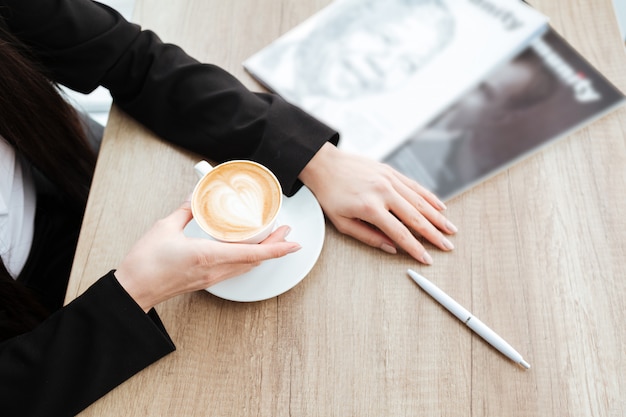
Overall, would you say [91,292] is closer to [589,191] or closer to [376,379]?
[376,379]

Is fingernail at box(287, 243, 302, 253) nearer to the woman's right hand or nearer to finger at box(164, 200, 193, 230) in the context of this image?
the woman's right hand

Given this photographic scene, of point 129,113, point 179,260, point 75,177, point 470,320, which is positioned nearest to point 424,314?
point 470,320

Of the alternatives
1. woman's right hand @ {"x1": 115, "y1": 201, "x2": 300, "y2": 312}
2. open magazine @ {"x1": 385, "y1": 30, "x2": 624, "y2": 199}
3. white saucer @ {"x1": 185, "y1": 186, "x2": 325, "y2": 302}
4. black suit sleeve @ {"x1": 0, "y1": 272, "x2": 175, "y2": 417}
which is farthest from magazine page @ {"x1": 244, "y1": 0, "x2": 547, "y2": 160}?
black suit sleeve @ {"x1": 0, "y1": 272, "x2": 175, "y2": 417}

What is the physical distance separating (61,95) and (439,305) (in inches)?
24.9

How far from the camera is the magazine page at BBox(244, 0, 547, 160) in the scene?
74 cm

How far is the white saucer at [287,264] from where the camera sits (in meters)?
0.62

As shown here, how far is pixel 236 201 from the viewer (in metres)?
0.60

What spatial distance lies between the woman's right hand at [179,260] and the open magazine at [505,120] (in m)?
0.22

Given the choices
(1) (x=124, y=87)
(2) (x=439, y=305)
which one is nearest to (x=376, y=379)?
(2) (x=439, y=305)

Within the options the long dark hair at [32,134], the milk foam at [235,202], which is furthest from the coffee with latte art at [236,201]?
the long dark hair at [32,134]

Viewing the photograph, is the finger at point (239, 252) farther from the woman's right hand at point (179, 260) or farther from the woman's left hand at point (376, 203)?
the woman's left hand at point (376, 203)

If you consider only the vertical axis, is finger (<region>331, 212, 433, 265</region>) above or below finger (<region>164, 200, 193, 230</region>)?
below

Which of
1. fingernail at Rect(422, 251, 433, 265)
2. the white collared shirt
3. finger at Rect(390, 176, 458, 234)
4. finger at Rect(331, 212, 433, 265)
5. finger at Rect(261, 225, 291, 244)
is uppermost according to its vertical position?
finger at Rect(261, 225, 291, 244)

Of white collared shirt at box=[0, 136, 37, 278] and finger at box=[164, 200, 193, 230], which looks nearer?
finger at box=[164, 200, 193, 230]
